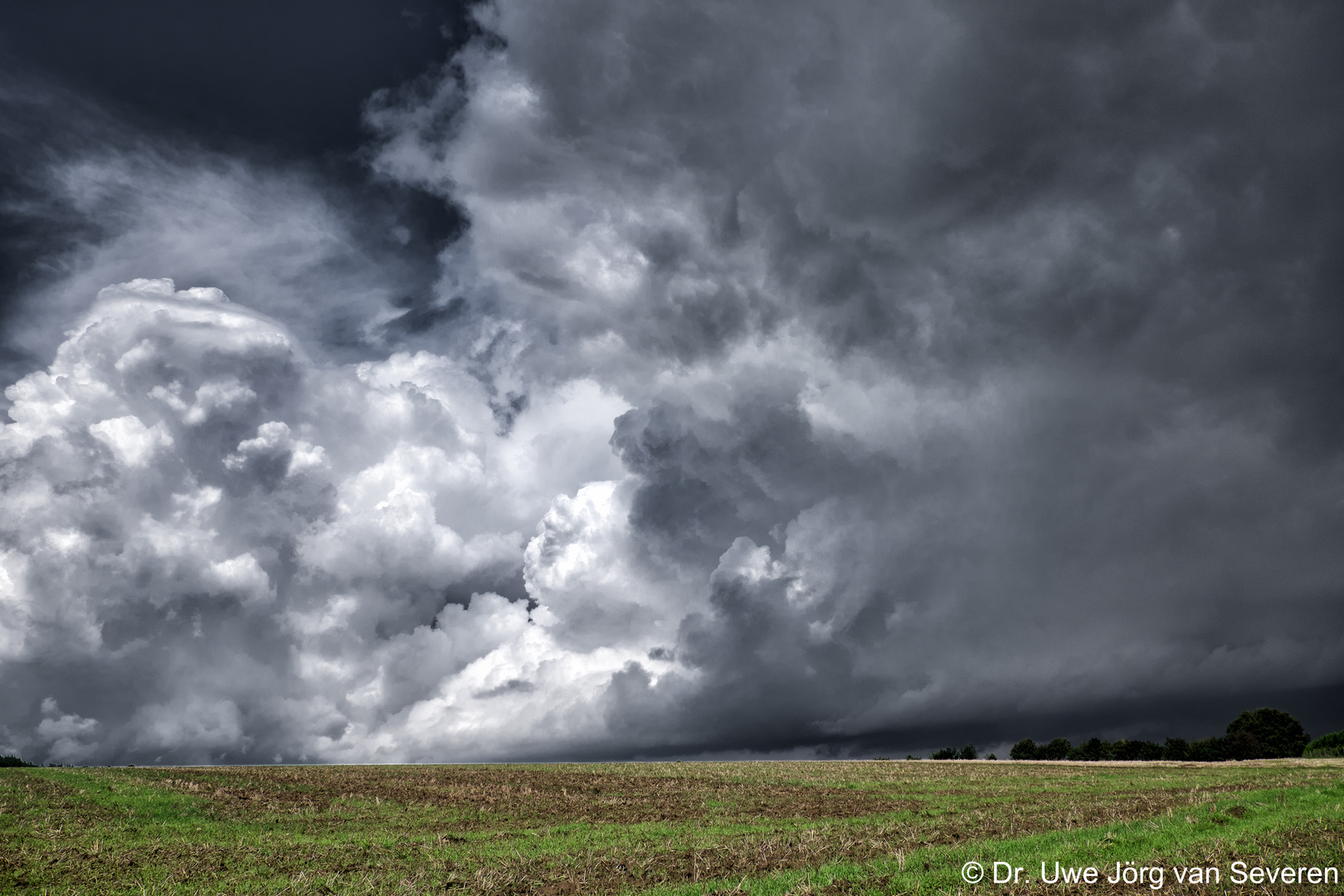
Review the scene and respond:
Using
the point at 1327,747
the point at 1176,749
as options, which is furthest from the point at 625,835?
the point at 1176,749

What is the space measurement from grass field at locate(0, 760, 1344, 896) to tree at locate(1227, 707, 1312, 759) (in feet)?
485

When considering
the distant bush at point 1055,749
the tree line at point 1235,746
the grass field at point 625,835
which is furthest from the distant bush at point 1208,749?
the grass field at point 625,835

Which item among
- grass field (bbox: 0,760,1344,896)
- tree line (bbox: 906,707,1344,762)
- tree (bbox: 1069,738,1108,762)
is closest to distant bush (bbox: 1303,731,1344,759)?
tree line (bbox: 906,707,1344,762)

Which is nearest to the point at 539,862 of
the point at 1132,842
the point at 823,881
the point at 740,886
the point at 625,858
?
the point at 625,858

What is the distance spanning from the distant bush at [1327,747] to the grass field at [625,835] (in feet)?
395

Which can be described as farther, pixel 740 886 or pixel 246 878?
pixel 246 878

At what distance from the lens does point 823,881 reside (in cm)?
1831

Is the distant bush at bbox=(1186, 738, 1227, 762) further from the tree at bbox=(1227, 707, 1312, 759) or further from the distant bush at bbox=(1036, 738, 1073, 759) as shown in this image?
the distant bush at bbox=(1036, 738, 1073, 759)

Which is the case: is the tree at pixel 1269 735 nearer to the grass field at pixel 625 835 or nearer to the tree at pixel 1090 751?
the tree at pixel 1090 751

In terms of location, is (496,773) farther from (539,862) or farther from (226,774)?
(539,862)

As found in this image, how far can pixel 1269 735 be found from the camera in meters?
160

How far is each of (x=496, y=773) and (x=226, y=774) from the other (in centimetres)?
2134

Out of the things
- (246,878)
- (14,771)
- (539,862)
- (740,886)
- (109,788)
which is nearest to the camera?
(740,886)

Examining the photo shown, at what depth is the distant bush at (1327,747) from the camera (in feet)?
428
